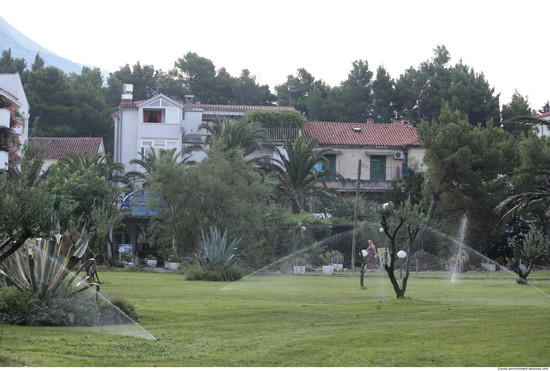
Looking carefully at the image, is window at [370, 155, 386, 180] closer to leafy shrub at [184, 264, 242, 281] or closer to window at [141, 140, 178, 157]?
window at [141, 140, 178, 157]

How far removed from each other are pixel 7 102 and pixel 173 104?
1490 centimetres

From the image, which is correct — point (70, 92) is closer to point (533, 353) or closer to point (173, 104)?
point (173, 104)

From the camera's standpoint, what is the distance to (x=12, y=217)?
11398mm

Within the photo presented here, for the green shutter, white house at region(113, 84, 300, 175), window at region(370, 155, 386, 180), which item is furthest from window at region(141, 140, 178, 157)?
window at region(370, 155, 386, 180)

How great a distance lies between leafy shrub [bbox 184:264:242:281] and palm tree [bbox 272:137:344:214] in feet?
56.1

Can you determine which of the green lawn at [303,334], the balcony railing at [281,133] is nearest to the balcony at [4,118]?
the balcony railing at [281,133]

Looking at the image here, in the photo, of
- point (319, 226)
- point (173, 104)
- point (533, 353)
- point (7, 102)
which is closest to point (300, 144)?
point (319, 226)

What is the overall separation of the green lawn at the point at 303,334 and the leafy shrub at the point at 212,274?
9013 mm

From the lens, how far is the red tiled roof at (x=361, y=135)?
6341 cm

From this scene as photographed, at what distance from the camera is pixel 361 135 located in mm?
65188

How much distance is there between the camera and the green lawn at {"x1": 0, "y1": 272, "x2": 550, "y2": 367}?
11727 mm

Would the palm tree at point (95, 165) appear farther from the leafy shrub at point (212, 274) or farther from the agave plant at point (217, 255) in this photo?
the leafy shrub at point (212, 274)

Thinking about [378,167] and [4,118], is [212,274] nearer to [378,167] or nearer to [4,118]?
[4,118]

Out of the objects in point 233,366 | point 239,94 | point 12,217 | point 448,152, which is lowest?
point 233,366
